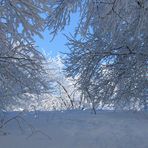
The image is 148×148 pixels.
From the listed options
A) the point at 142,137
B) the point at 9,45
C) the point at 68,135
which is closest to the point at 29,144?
the point at 68,135

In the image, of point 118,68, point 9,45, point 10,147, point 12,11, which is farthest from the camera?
point 118,68

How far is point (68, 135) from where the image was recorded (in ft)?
20.9

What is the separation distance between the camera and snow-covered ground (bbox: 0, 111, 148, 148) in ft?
19.7

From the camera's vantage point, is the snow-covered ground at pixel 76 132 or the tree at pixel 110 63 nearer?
the snow-covered ground at pixel 76 132

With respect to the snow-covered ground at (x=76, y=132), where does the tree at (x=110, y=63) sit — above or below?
above

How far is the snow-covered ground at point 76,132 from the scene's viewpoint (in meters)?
6.00

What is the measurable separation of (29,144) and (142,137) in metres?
1.78

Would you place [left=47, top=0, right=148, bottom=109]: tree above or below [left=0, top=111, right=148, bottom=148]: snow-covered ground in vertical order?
above

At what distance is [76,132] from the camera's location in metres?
6.53

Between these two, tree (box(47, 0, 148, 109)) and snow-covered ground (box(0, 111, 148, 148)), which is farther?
tree (box(47, 0, 148, 109))

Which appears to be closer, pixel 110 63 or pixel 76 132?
pixel 76 132

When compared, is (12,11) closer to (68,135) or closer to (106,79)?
(68,135)

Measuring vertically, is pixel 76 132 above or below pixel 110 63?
below

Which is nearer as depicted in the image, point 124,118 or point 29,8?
point 29,8
